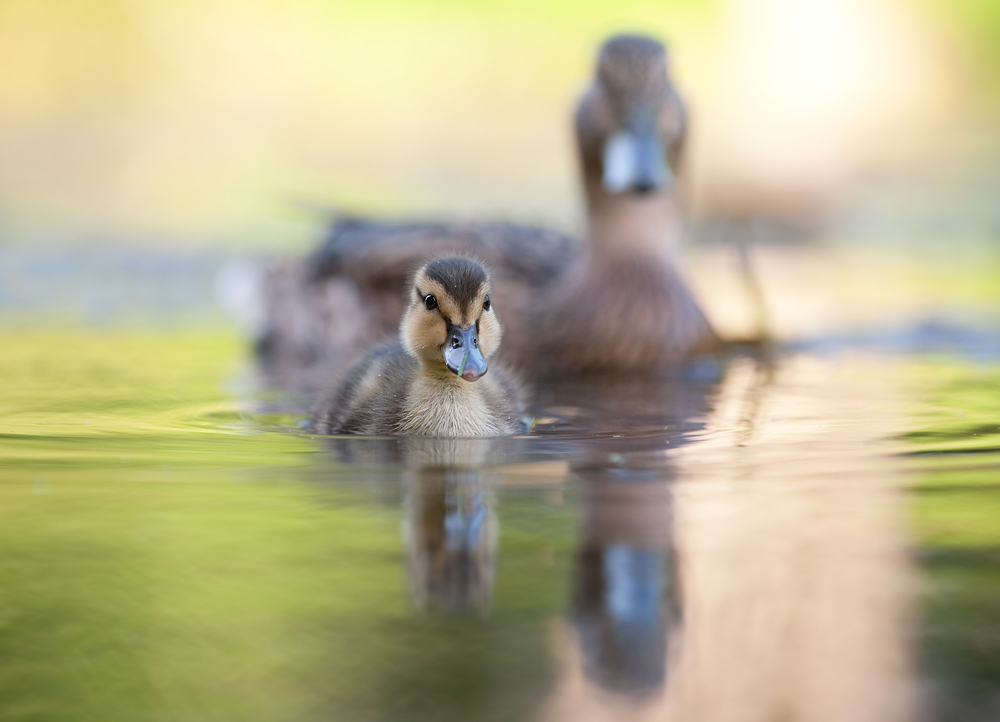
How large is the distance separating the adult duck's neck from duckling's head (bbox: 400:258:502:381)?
222 cm

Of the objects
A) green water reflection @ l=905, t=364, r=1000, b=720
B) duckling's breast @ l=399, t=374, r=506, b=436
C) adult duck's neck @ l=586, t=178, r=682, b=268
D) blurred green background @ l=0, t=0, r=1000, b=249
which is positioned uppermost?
blurred green background @ l=0, t=0, r=1000, b=249

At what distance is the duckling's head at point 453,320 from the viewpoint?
3.43 m

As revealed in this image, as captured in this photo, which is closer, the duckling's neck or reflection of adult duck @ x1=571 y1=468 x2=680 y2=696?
reflection of adult duck @ x1=571 y1=468 x2=680 y2=696

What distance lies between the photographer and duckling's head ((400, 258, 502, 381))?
11.3 feet

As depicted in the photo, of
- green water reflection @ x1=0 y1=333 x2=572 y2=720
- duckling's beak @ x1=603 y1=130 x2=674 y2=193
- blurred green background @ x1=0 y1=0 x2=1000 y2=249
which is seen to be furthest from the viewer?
blurred green background @ x1=0 y1=0 x2=1000 y2=249

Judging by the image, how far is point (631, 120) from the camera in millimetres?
5441

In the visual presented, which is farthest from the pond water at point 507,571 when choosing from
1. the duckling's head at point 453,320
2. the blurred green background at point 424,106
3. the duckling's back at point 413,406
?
the blurred green background at point 424,106

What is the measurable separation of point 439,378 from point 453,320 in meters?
0.28

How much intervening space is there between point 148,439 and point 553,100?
9583 millimetres

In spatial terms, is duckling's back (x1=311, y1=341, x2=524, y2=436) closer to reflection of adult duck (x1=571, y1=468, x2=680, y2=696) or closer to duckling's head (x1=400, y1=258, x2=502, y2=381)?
duckling's head (x1=400, y1=258, x2=502, y2=381)

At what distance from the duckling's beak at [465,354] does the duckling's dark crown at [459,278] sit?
8 cm

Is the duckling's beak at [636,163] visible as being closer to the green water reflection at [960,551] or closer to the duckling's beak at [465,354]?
the green water reflection at [960,551]

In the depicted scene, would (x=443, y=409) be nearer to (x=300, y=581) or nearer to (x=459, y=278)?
(x=459, y=278)

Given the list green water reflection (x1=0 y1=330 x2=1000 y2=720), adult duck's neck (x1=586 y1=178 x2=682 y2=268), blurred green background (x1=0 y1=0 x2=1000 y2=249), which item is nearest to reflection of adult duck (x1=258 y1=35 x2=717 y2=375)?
adult duck's neck (x1=586 y1=178 x2=682 y2=268)
